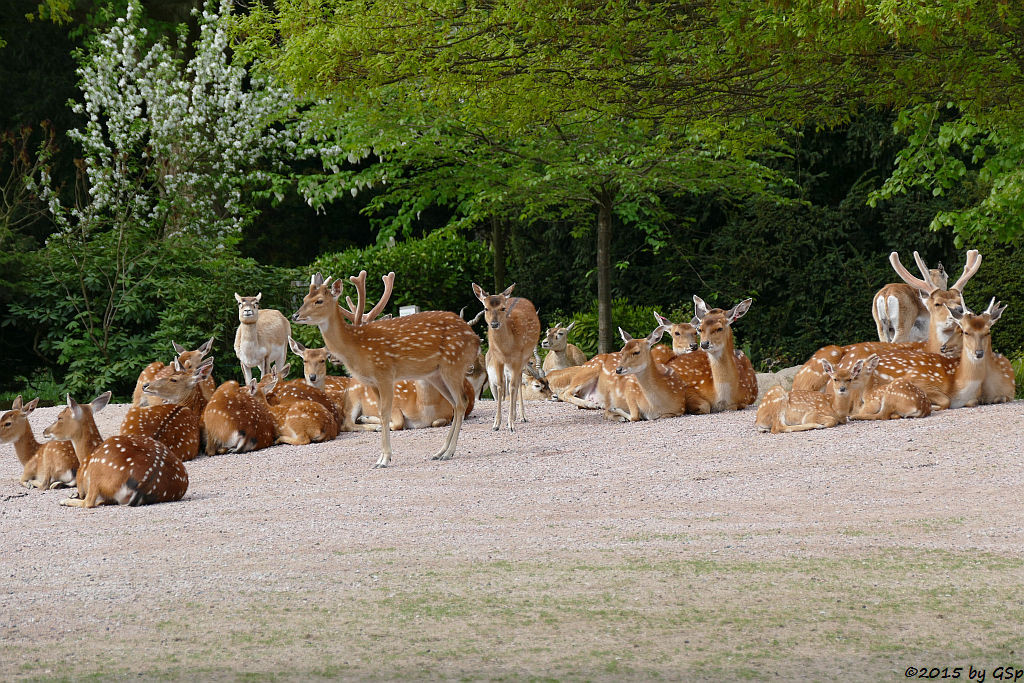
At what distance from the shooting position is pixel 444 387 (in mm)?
9680

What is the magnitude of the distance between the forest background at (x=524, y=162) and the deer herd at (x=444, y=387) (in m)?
2.29

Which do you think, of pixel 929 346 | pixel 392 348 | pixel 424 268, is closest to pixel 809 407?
pixel 929 346

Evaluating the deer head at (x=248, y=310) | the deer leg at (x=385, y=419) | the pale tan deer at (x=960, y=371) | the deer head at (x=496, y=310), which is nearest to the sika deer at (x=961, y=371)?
the pale tan deer at (x=960, y=371)

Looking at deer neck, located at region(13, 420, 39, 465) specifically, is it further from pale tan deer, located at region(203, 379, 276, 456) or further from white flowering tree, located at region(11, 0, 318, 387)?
white flowering tree, located at region(11, 0, 318, 387)

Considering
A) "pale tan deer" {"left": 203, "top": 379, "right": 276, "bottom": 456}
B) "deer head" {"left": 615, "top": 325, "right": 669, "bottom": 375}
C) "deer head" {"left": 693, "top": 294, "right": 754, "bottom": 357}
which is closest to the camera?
"pale tan deer" {"left": 203, "top": 379, "right": 276, "bottom": 456}

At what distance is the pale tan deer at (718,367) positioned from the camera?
11.2 metres

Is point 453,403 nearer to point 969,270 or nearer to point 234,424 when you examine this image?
point 234,424

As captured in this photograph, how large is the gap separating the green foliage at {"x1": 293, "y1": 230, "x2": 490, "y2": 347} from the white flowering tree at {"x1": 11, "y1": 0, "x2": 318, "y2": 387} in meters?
1.57

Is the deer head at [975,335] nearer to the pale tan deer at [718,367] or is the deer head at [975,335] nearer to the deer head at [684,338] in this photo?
the pale tan deer at [718,367]

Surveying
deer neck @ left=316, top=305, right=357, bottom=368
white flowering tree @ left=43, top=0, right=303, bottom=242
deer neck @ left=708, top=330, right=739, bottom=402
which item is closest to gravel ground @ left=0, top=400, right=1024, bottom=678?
deer neck @ left=316, top=305, right=357, bottom=368

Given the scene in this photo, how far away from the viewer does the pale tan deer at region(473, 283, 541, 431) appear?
10430 millimetres

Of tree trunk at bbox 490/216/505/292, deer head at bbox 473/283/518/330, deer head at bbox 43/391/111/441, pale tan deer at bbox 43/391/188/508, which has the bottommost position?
pale tan deer at bbox 43/391/188/508

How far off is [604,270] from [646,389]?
20.2 ft

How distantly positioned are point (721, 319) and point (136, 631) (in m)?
7.50
